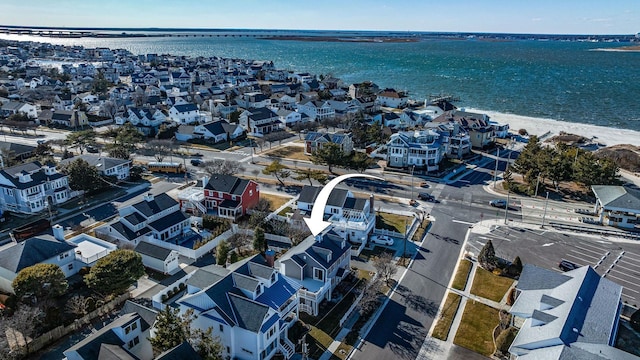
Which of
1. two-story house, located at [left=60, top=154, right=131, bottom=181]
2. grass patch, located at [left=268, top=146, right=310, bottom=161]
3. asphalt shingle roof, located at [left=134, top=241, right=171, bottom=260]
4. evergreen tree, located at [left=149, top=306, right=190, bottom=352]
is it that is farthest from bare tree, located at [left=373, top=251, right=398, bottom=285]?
two-story house, located at [left=60, top=154, right=131, bottom=181]

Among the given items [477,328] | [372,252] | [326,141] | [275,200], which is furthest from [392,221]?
[326,141]

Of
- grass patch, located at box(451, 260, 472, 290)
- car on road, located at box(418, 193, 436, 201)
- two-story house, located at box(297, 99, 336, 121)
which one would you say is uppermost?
two-story house, located at box(297, 99, 336, 121)

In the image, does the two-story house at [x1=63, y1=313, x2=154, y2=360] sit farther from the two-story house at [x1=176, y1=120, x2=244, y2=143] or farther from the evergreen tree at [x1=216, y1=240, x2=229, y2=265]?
the two-story house at [x1=176, y1=120, x2=244, y2=143]

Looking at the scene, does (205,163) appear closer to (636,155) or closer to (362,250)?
(362,250)

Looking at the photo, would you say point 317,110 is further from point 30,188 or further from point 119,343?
point 119,343

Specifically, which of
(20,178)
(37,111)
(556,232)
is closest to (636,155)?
(556,232)

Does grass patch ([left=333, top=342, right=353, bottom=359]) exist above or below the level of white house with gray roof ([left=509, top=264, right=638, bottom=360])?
below

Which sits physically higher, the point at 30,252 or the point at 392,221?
the point at 30,252
